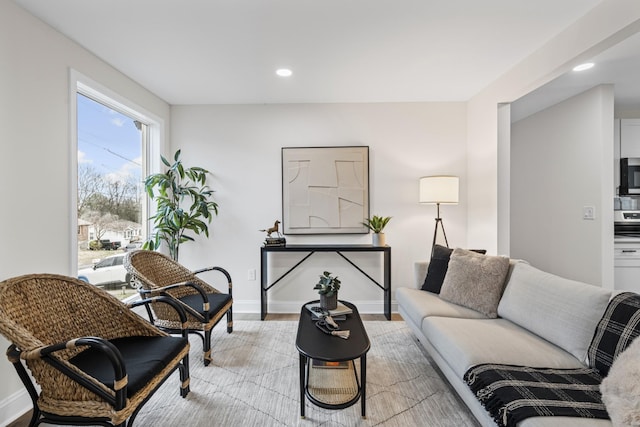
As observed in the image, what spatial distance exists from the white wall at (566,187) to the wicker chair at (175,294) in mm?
3631

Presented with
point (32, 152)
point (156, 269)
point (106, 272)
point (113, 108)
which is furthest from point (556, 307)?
point (113, 108)

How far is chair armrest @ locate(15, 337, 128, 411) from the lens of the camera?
3.67ft

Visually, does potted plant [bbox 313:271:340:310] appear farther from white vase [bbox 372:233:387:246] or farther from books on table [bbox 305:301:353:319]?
white vase [bbox 372:233:387:246]

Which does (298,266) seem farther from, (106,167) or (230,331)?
(106,167)

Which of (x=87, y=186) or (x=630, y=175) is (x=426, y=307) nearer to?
(x=87, y=186)

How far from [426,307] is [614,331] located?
1.02 meters

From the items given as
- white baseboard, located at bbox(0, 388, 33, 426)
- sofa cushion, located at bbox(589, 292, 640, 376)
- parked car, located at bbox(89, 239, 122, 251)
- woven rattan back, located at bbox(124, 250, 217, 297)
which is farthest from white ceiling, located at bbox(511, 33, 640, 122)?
white baseboard, located at bbox(0, 388, 33, 426)

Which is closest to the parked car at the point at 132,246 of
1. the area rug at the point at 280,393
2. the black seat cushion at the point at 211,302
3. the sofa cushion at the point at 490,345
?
the black seat cushion at the point at 211,302

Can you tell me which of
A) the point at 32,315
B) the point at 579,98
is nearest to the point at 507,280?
the point at 579,98

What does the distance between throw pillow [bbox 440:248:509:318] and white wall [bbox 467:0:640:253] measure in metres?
0.73

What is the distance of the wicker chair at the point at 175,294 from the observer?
6.75 ft

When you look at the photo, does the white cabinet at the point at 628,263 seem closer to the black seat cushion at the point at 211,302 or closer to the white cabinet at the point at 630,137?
the white cabinet at the point at 630,137

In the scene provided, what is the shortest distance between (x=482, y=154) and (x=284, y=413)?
118 inches

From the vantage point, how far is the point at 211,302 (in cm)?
231
